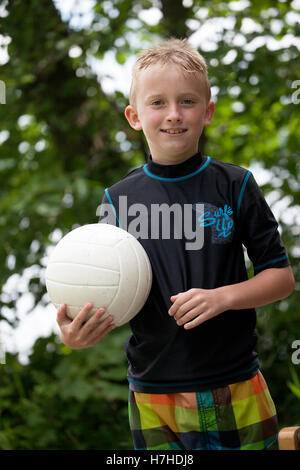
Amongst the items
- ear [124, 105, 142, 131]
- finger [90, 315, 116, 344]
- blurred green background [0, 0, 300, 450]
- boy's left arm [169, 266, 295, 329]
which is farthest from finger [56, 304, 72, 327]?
blurred green background [0, 0, 300, 450]

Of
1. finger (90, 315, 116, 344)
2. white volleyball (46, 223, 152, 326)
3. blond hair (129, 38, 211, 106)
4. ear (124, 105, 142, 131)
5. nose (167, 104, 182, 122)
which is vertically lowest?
finger (90, 315, 116, 344)

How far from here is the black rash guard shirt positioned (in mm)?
1940

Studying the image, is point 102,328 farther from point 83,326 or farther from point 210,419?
point 210,419

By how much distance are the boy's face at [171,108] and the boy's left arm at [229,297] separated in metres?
0.51

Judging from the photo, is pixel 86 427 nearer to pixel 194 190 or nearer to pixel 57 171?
Answer: pixel 57 171

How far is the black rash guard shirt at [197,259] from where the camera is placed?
1940 mm

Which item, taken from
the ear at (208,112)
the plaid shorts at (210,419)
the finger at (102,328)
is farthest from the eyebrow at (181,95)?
the plaid shorts at (210,419)

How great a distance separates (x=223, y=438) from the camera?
6.41ft

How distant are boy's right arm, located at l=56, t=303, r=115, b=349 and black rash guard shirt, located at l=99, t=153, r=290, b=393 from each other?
169 mm

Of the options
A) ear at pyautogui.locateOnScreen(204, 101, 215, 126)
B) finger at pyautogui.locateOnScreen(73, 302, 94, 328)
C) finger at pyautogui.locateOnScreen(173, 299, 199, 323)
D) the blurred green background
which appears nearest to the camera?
finger at pyautogui.locateOnScreen(173, 299, 199, 323)

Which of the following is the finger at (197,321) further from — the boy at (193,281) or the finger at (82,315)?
the finger at (82,315)

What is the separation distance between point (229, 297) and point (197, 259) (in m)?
0.19

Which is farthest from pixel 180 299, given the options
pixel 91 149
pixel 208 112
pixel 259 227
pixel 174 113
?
pixel 91 149

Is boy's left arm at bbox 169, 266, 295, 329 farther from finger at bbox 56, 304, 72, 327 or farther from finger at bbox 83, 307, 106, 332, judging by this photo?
finger at bbox 56, 304, 72, 327
